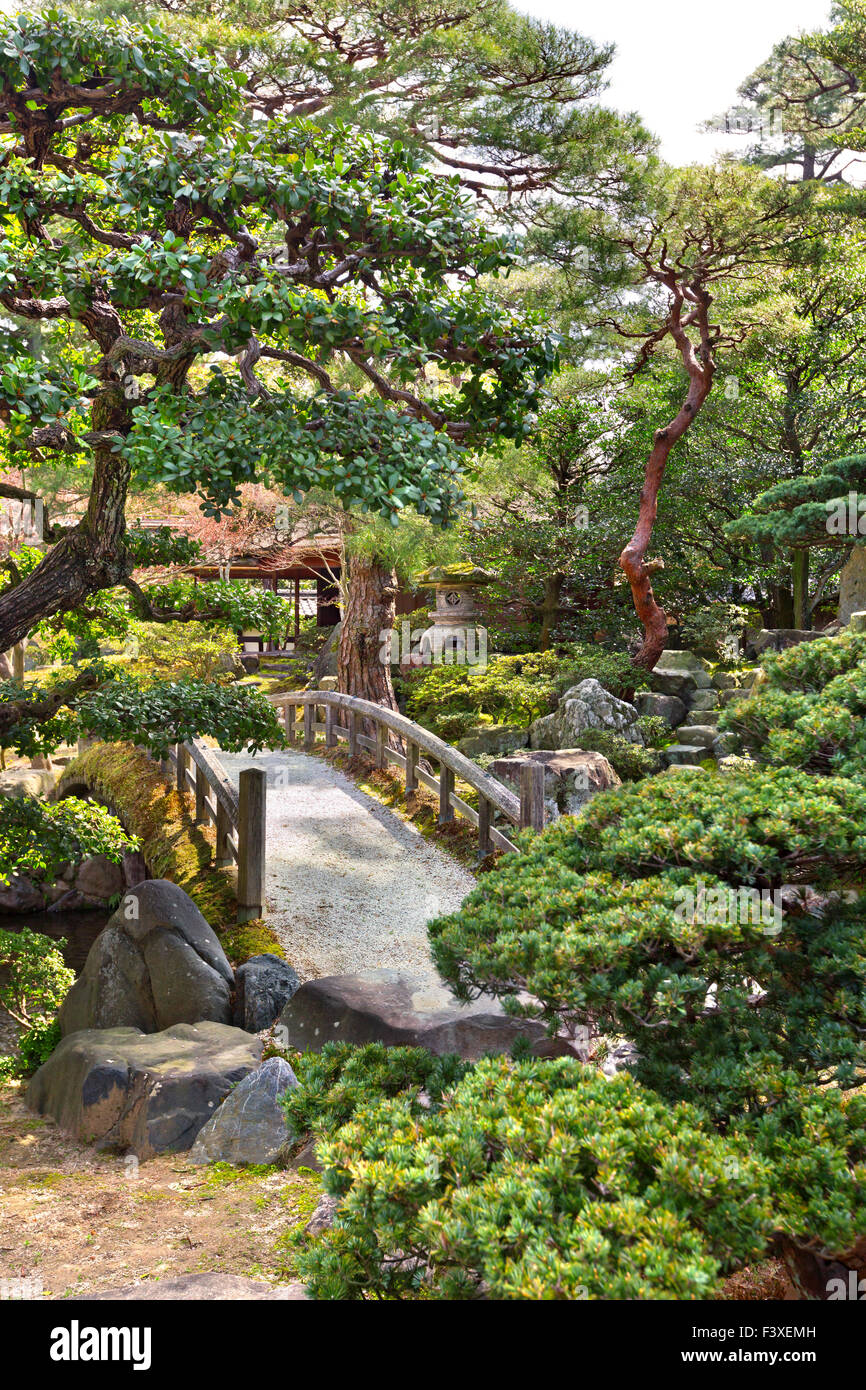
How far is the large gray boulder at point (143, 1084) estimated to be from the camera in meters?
4.82

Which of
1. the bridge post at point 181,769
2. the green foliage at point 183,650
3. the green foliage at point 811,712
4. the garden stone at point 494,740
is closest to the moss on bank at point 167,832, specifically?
the bridge post at point 181,769

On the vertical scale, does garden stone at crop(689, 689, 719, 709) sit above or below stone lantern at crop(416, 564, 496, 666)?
below

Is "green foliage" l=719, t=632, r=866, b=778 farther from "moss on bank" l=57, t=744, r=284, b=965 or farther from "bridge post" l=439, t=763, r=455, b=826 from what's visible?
"bridge post" l=439, t=763, r=455, b=826

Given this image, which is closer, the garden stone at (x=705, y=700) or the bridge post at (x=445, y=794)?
the bridge post at (x=445, y=794)

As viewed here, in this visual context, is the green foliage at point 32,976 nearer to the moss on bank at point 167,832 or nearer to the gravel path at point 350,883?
the moss on bank at point 167,832

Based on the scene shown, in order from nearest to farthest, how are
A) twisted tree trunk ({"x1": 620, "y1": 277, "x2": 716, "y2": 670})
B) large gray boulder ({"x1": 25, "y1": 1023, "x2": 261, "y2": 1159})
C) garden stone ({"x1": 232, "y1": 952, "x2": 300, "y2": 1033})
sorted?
large gray boulder ({"x1": 25, "y1": 1023, "x2": 261, "y2": 1159})
garden stone ({"x1": 232, "y1": 952, "x2": 300, "y2": 1033})
twisted tree trunk ({"x1": 620, "y1": 277, "x2": 716, "y2": 670})

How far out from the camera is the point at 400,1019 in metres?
4.79

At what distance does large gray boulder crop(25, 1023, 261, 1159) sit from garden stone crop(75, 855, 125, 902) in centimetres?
836

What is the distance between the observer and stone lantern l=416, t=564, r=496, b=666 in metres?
14.1

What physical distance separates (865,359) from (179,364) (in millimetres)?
12621

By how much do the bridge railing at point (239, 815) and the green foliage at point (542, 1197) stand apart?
4.61 meters

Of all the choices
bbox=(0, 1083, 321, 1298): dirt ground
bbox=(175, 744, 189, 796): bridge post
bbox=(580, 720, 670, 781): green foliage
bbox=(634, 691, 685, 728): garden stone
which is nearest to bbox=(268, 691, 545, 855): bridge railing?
bbox=(580, 720, 670, 781): green foliage

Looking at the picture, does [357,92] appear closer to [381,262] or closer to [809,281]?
[381,262]
